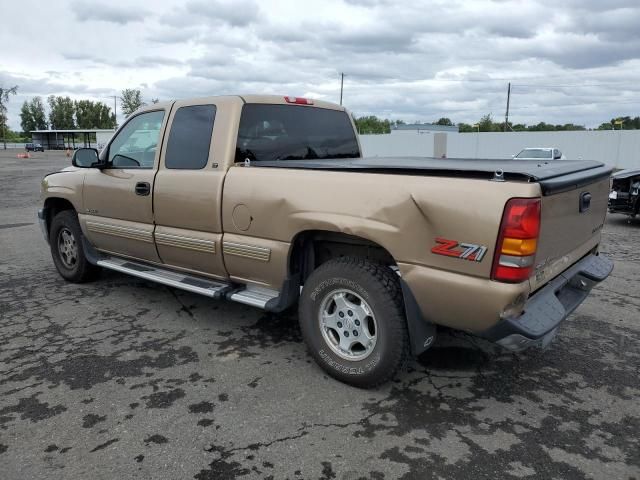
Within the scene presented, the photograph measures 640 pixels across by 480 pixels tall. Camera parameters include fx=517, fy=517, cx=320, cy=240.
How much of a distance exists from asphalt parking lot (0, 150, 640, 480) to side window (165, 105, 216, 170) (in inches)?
55.5

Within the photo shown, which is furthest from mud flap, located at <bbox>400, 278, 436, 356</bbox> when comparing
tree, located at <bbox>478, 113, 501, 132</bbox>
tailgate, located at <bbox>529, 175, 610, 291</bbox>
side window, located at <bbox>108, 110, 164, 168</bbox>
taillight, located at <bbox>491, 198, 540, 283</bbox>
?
tree, located at <bbox>478, 113, 501, 132</bbox>

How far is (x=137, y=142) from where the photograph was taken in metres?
4.87

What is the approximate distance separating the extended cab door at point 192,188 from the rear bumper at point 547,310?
2.18 meters

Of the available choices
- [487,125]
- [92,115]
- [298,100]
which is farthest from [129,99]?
[298,100]

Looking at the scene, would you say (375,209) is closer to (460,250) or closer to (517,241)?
(460,250)

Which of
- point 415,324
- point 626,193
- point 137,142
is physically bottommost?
point 415,324

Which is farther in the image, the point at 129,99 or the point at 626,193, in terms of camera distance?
the point at 129,99

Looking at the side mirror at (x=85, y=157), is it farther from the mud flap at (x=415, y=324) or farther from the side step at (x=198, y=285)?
the mud flap at (x=415, y=324)

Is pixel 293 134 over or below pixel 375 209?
over

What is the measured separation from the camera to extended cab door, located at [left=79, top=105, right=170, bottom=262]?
4547mm

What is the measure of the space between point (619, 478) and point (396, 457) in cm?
106

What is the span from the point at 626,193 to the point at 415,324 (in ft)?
28.8

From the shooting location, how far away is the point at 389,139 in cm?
3828

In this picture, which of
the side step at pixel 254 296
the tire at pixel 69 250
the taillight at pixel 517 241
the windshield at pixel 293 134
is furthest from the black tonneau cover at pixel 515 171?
the tire at pixel 69 250
